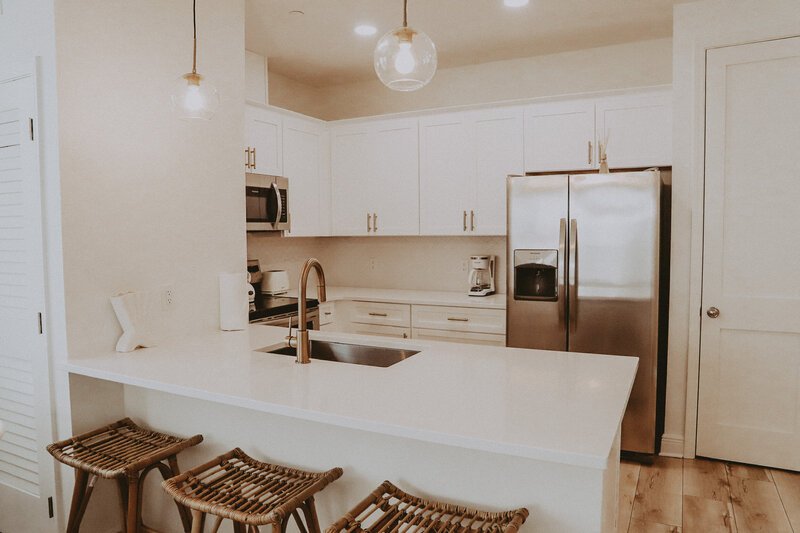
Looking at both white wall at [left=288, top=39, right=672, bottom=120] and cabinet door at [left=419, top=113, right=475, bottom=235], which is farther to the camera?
cabinet door at [left=419, top=113, right=475, bottom=235]

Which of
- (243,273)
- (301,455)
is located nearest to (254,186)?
(243,273)

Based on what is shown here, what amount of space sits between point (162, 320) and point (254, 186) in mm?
1455

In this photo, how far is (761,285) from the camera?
120 inches

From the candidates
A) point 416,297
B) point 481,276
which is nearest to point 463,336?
point 416,297

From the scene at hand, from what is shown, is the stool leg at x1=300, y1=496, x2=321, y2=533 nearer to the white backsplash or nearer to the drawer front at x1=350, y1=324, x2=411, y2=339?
the drawer front at x1=350, y1=324, x2=411, y2=339

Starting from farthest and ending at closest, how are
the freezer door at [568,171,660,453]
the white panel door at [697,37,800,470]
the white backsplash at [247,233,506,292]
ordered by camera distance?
the white backsplash at [247,233,506,292]
the freezer door at [568,171,660,453]
the white panel door at [697,37,800,470]

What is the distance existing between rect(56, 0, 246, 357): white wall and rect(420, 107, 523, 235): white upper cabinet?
1.75 meters

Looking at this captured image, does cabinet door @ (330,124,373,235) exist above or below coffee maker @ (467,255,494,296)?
above

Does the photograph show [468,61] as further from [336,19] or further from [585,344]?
[585,344]

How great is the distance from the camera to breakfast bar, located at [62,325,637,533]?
1411 mm

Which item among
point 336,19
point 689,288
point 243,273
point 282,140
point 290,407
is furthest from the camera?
point 282,140

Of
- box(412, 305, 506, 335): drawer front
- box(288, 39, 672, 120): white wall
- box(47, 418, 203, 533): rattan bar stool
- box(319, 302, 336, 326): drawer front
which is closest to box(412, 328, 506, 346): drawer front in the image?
box(412, 305, 506, 335): drawer front

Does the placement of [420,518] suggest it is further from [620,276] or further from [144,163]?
[620,276]

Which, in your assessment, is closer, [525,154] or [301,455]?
[301,455]
